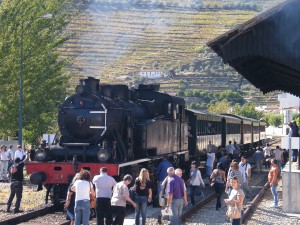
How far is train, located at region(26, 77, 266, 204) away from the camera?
57.5 ft

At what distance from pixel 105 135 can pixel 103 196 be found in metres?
4.30

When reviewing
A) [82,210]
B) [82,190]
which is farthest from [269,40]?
[82,210]

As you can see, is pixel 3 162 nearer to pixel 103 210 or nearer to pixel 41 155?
pixel 41 155

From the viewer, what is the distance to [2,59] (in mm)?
30438

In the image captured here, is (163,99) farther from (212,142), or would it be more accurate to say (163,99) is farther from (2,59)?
(212,142)

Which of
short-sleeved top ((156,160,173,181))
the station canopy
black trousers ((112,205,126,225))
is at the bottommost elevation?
black trousers ((112,205,126,225))

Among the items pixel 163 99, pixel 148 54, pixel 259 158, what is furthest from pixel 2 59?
pixel 148 54

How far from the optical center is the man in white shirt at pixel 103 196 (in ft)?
46.3

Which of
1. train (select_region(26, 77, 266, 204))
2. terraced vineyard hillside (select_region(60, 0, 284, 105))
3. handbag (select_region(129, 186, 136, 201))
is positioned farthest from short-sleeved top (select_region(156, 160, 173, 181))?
terraced vineyard hillside (select_region(60, 0, 284, 105))

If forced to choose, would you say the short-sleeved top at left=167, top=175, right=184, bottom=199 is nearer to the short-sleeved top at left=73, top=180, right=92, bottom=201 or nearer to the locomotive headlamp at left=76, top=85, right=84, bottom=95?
the short-sleeved top at left=73, top=180, right=92, bottom=201

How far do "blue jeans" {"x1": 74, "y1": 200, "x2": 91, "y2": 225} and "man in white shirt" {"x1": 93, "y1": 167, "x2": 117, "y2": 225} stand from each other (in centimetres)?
97

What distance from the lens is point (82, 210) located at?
43.0ft

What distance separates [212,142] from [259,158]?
3.06 m

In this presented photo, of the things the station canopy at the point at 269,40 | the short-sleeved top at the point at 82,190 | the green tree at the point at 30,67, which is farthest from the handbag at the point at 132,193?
the green tree at the point at 30,67
